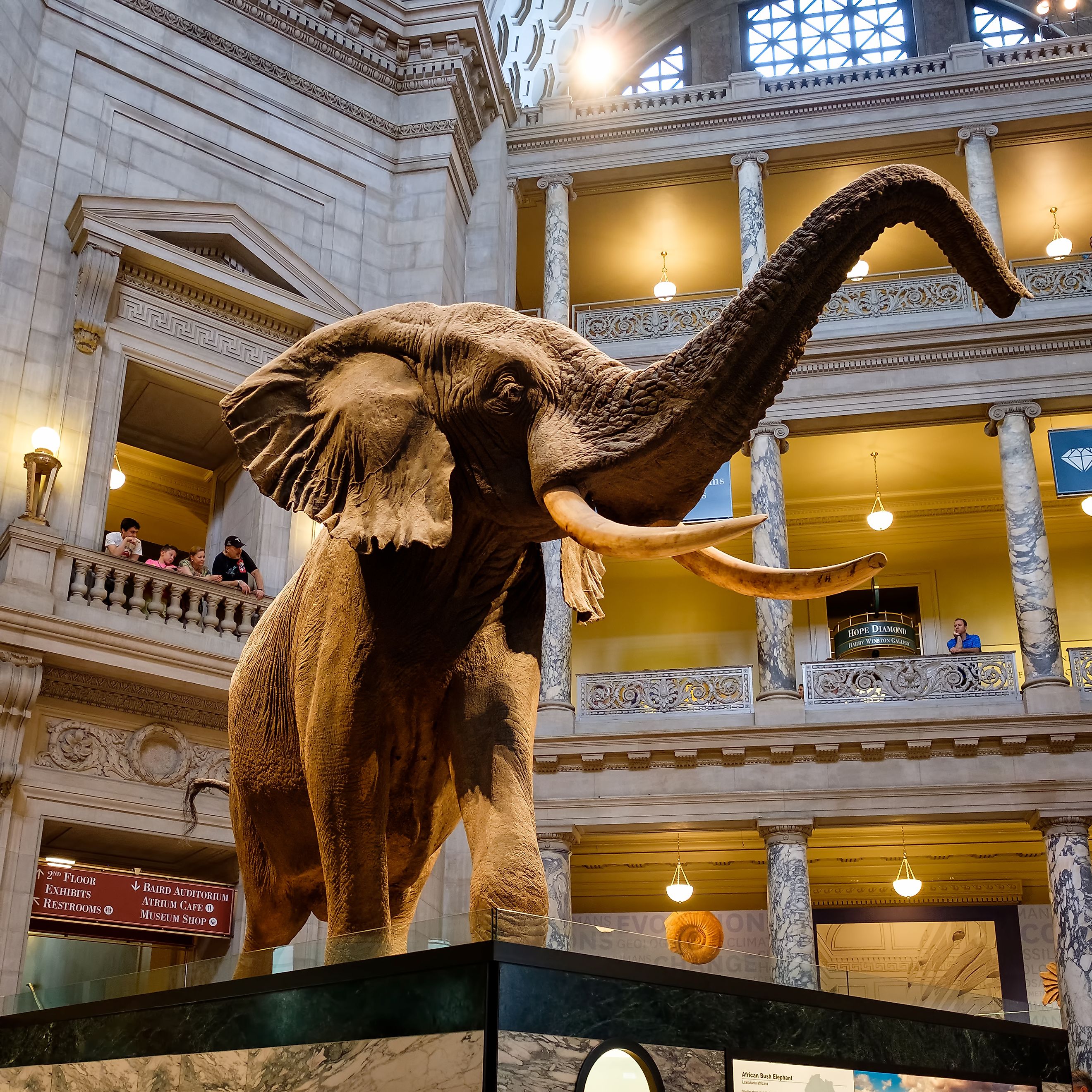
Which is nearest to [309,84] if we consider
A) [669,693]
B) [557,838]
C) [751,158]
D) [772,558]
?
[751,158]

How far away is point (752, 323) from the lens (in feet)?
7.76

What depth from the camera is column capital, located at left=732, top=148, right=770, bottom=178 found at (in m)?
17.6

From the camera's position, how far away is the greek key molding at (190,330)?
12.3m

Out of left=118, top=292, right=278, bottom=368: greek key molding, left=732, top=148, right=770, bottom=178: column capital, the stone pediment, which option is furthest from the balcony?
left=118, top=292, right=278, bottom=368: greek key molding

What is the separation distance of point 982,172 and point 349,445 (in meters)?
15.7

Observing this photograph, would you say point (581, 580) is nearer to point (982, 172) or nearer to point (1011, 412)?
point (1011, 412)

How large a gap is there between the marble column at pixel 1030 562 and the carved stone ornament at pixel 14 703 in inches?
405

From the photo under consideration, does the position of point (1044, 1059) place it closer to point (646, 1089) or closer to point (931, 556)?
point (646, 1089)

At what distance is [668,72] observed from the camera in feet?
76.1

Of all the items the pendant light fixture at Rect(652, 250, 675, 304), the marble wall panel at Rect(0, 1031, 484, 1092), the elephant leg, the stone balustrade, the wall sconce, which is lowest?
the marble wall panel at Rect(0, 1031, 484, 1092)

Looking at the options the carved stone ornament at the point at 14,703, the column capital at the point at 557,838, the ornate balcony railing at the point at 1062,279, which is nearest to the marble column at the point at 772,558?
the column capital at the point at 557,838

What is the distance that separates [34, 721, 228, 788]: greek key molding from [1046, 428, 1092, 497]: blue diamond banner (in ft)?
33.2

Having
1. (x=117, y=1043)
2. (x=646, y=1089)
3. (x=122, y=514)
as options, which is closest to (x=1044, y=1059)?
(x=646, y=1089)

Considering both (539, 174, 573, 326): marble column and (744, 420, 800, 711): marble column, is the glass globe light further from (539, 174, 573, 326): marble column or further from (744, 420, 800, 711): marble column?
(744, 420, 800, 711): marble column
